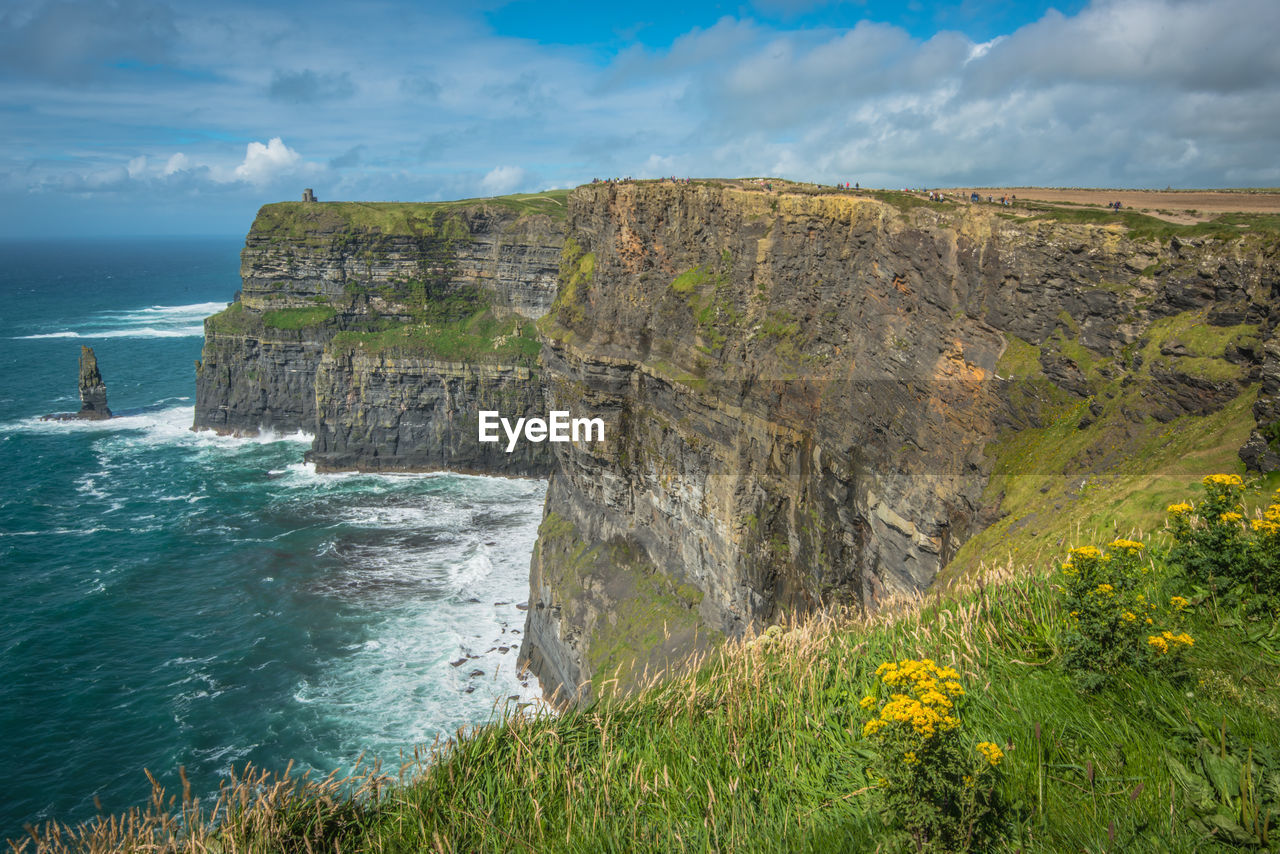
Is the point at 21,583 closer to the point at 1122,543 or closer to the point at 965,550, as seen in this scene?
the point at 965,550

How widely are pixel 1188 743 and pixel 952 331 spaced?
22.0 meters

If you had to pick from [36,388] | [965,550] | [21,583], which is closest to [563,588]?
[965,550]

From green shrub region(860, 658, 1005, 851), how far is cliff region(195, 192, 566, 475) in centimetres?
7855

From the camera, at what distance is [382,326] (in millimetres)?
91125

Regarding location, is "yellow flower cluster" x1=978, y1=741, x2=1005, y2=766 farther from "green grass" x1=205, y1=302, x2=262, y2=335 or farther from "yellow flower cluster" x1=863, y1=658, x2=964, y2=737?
"green grass" x1=205, y1=302, x2=262, y2=335

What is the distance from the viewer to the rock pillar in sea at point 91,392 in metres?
93.7

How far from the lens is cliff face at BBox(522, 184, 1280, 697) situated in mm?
22688

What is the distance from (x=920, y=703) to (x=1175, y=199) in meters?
32.5

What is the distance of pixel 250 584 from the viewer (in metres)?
56.4

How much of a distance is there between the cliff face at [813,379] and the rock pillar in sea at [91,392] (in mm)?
76238

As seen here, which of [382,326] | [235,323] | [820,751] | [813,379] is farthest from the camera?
[235,323]

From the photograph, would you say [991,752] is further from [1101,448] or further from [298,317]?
[298,317]

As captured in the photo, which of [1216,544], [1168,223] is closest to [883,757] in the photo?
[1216,544]

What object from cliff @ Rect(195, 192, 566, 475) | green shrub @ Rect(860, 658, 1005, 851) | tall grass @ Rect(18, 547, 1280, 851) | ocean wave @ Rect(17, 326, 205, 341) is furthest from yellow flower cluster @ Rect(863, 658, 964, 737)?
ocean wave @ Rect(17, 326, 205, 341)
